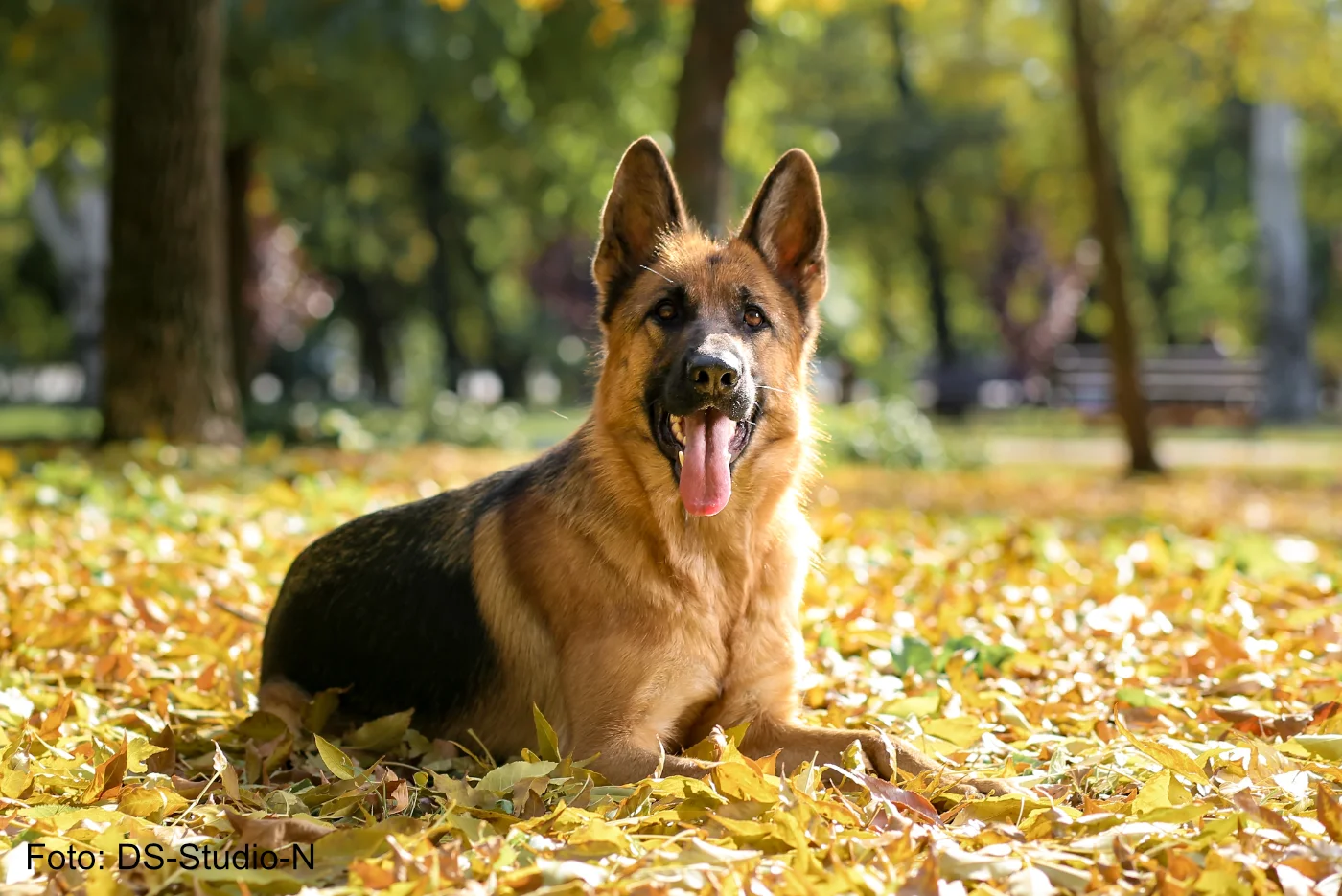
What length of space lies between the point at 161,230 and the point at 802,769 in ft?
28.4

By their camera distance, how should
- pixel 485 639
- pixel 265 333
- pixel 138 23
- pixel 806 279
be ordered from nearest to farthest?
pixel 485 639
pixel 806 279
pixel 138 23
pixel 265 333

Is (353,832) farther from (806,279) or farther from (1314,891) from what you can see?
(806,279)

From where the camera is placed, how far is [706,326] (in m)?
3.97

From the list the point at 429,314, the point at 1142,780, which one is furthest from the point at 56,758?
the point at 429,314

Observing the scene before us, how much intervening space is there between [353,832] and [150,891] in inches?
17.9

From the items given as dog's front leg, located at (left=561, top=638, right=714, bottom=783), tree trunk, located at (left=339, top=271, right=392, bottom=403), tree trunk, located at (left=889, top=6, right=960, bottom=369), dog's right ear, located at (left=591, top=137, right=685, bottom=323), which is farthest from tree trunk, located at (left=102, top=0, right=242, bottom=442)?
tree trunk, located at (left=339, top=271, right=392, bottom=403)

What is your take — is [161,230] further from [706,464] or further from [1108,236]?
[1108,236]

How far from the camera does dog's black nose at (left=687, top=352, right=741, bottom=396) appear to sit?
366cm

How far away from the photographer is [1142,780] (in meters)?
3.61

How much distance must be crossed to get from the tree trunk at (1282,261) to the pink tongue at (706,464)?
28.1 metres

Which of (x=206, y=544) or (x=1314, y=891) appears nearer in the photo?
(x=1314, y=891)

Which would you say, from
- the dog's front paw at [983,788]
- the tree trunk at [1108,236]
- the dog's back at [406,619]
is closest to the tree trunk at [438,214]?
the tree trunk at [1108,236]

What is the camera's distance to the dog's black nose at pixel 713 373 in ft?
12.0

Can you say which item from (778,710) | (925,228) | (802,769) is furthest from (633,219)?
(925,228)
